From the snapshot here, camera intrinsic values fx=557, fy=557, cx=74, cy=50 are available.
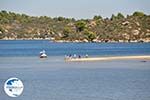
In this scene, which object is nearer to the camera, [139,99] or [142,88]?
[139,99]

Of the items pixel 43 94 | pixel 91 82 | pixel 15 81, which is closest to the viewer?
pixel 15 81

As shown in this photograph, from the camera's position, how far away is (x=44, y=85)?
50.0m

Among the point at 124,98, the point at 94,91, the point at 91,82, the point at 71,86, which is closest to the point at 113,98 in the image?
the point at 124,98

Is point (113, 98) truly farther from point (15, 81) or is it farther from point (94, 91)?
point (15, 81)

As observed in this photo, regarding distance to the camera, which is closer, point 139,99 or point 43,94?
point 139,99

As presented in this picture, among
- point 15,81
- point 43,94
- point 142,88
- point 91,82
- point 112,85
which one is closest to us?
point 15,81

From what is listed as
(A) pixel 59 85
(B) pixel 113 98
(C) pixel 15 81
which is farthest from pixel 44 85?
(C) pixel 15 81

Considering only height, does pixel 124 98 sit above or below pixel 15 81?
below

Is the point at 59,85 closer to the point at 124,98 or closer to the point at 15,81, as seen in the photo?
the point at 124,98

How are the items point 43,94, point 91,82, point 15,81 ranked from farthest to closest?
point 91,82 < point 43,94 < point 15,81

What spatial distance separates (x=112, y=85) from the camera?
49344 millimetres

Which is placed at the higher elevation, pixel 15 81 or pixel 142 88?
pixel 15 81

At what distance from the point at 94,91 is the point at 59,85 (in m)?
6.79

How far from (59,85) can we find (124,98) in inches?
469
